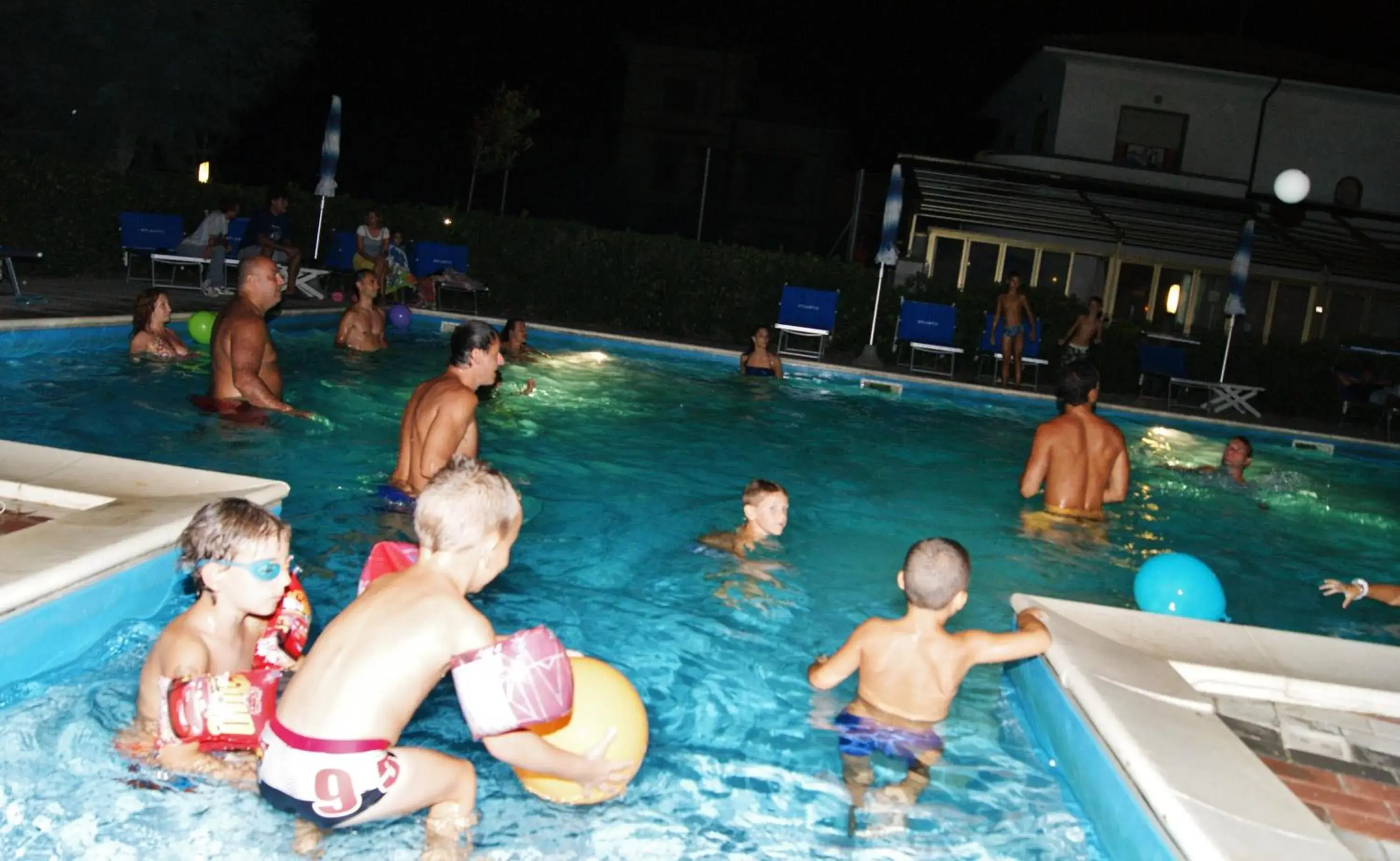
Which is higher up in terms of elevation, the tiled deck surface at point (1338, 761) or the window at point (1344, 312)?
the window at point (1344, 312)

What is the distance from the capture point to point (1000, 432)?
13211 mm

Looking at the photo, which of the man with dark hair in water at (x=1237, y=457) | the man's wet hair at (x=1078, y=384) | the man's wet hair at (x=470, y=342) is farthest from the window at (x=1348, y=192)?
the man's wet hair at (x=470, y=342)

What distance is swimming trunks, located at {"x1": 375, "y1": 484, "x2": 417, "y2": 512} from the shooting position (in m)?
6.64

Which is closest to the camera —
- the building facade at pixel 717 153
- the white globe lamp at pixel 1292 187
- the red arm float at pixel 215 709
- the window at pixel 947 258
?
the red arm float at pixel 215 709

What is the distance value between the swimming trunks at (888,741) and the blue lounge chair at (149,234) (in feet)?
44.1

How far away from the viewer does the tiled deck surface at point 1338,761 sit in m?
3.51

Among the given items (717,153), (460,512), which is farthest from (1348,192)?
(460,512)

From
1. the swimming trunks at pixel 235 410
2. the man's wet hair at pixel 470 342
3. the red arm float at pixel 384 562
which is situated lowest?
the swimming trunks at pixel 235 410

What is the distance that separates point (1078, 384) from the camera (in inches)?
310

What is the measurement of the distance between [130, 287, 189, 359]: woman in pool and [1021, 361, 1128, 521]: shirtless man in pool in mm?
7416

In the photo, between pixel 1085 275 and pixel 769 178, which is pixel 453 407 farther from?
pixel 769 178

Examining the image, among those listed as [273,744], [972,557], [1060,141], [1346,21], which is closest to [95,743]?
[273,744]

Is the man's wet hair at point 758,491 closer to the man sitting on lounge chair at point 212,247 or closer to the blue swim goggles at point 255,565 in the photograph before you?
the blue swim goggles at point 255,565

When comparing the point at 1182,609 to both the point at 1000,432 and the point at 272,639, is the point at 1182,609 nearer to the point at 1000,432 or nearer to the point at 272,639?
the point at 272,639
